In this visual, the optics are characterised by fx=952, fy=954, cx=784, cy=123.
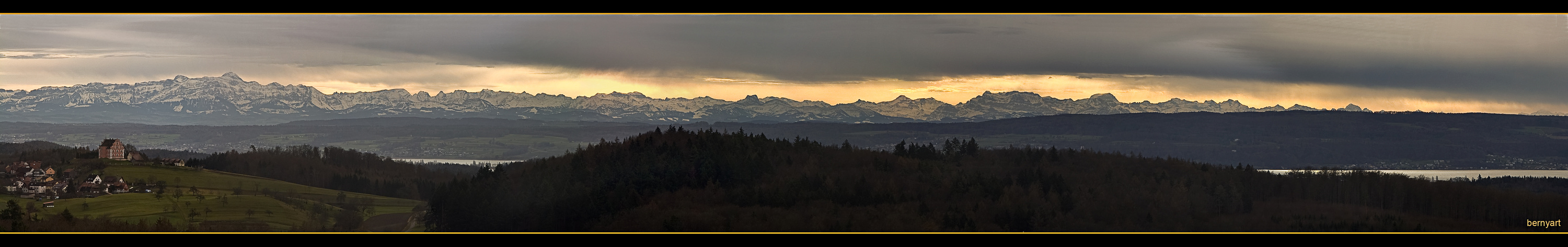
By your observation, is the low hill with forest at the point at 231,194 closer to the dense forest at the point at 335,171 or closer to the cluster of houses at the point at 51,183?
the dense forest at the point at 335,171

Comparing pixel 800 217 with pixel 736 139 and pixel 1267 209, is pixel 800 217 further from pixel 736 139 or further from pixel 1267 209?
pixel 1267 209

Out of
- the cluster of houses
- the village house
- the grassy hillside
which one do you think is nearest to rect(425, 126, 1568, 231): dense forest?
the grassy hillside

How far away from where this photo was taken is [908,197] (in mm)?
83938

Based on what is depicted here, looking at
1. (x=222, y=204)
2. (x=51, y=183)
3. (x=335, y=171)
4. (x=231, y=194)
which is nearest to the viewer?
(x=222, y=204)

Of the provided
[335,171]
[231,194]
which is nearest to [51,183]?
[231,194]

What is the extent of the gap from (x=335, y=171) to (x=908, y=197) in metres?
107

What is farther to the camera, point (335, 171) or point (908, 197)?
point (335, 171)

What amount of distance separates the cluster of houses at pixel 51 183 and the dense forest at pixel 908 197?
43.3 meters

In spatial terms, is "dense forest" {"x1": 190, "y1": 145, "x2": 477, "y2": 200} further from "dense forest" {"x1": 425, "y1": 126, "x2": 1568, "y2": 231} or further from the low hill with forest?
"dense forest" {"x1": 425, "y1": 126, "x2": 1568, "y2": 231}

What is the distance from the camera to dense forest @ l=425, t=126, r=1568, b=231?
74000mm

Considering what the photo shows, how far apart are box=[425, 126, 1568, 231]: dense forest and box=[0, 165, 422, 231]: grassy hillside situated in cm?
2130

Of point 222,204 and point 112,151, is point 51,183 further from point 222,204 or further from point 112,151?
point 112,151

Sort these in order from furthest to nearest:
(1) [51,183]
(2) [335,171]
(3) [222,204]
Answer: (2) [335,171] < (1) [51,183] < (3) [222,204]

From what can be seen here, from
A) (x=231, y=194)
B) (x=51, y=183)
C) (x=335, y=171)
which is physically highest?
(x=51, y=183)
